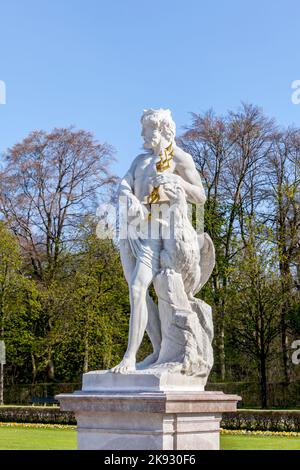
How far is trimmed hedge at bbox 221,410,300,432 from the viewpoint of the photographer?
748 inches

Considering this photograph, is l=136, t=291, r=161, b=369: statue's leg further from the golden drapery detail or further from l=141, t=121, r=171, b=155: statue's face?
l=141, t=121, r=171, b=155: statue's face

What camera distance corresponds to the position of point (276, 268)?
25844mm

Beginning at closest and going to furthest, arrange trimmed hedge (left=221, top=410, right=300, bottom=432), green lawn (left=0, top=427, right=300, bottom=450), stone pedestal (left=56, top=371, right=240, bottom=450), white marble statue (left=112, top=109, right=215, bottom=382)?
1. stone pedestal (left=56, top=371, right=240, bottom=450)
2. white marble statue (left=112, top=109, right=215, bottom=382)
3. green lawn (left=0, top=427, right=300, bottom=450)
4. trimmed hedge (left=221, top=410, right=300, bottom=432)

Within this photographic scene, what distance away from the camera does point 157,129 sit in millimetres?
8719

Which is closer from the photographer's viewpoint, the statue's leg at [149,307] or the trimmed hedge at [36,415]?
the statue's leg at [149,307]

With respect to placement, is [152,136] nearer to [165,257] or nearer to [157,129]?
[157,129]

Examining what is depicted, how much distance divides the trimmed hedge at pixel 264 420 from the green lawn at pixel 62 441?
5.27ft

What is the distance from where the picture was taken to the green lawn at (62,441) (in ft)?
47.3

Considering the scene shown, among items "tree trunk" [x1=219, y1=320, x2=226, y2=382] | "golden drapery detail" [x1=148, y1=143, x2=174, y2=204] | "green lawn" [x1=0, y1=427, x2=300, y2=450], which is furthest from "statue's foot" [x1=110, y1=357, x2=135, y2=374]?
"tree trunk" [x1=219, y1=320, x2=226, y2=382]

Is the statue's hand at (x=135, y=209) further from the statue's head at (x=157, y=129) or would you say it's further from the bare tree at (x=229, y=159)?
the bare tree at (x=229, y=159)

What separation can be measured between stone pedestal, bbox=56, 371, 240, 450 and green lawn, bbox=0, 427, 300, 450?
21.3ft

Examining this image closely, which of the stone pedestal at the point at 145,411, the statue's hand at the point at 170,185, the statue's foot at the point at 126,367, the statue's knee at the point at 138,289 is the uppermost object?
the statue's hand at the point at 170,185

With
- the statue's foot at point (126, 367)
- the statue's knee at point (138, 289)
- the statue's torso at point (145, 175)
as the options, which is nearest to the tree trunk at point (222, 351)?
the statue's torso at point (145, 175)
